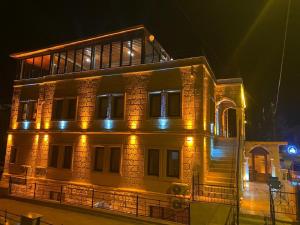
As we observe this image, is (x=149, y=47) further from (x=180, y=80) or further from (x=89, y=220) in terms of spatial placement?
(x=89, y=220)

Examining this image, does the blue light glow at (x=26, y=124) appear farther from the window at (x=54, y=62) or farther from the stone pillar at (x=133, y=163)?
the stone pillar at (x=133, y=163)

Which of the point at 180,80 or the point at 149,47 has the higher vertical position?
the point at 149,47

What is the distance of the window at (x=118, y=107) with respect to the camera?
1605 cm

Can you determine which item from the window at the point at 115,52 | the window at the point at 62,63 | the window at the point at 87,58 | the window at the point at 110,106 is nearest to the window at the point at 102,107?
the window at the point at 110,106

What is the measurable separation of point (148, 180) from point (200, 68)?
702cm

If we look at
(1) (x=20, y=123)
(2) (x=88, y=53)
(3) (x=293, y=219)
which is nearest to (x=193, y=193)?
(3) (x=293, y=219)

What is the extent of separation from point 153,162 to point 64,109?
797 cm

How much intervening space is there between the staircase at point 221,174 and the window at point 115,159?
534cm

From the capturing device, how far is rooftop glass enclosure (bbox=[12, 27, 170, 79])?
1695cm

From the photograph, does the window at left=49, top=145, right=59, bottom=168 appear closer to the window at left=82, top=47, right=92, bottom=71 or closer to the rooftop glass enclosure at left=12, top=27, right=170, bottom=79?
the rooftop glass enclosure at left=12, top=27, right=170, bottom=79

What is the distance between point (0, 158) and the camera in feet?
97.8

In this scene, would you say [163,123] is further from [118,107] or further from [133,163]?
[118,107]

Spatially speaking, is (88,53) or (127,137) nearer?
(127,137)

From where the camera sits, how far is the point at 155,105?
15.1m
